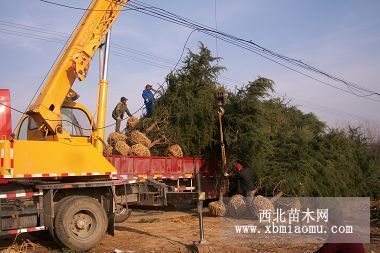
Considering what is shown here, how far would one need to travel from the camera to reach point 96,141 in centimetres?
976

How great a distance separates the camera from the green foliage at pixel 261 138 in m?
13.7

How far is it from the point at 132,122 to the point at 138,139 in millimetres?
1222

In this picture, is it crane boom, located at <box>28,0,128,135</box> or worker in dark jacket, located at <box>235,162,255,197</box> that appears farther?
worker in dark jacket, located at <box>235,162,255,197</box>

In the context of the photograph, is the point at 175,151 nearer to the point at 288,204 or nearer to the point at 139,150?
the point at 139,150

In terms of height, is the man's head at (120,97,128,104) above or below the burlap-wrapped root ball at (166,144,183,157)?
above

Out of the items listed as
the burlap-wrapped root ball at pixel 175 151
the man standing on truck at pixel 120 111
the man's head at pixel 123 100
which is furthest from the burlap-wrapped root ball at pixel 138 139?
the man's head at pixel 123 100

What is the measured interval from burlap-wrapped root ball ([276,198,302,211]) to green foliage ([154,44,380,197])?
0.27 meters

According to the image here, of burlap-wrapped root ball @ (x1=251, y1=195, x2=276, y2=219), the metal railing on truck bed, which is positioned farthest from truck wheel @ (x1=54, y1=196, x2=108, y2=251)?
burlap-wrapped root ball @ (x1=251, y1=195, x2=276, y2=219)

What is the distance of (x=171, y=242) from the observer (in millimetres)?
9297

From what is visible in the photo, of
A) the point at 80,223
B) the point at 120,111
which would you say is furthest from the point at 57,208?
the point at 120,111

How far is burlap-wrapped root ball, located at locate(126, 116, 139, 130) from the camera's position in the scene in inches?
596

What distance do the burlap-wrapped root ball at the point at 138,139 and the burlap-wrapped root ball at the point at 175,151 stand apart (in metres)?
0.80

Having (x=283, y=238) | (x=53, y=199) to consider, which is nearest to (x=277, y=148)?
(x=283, y=238)

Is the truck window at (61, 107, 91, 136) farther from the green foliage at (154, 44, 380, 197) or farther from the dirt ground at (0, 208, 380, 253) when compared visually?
the green foliage at (154, 44, 380, 197)
